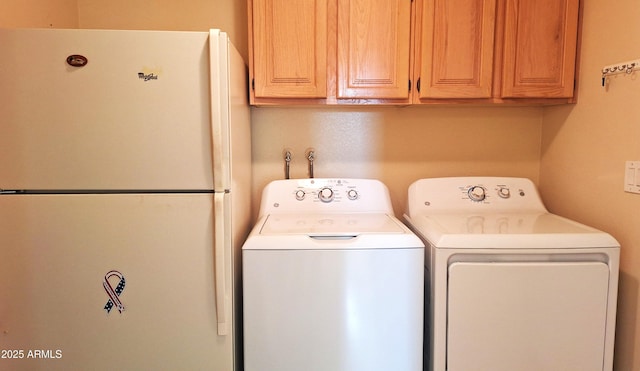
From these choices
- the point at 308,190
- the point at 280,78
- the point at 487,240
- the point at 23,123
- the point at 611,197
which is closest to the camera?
the point at 23,123

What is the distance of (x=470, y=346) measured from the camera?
129 cm

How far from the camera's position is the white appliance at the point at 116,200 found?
1.17 m

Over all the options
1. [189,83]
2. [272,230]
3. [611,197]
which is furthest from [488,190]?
[189,83]

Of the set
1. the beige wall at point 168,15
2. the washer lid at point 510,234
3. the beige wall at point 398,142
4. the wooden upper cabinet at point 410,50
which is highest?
the beige wall at point 168,15

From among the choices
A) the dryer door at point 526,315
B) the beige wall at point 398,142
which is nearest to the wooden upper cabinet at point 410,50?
the beige wall at point 398,142

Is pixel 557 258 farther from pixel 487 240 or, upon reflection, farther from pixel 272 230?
pixel 272 230

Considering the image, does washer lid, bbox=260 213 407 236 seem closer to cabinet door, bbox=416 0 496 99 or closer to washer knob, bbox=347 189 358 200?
washer knob, bbox=347 189 358 200

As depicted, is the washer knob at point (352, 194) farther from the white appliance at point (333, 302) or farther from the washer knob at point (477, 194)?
the washer knob at point (477, 194)

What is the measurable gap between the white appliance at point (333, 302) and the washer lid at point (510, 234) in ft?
0.51

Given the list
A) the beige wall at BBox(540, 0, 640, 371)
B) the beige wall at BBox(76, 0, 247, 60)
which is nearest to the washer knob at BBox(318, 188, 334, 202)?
the beige wall at BBox(76, 0, 247, 60)

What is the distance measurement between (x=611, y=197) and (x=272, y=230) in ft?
4.66

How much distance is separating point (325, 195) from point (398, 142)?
21.6 inches

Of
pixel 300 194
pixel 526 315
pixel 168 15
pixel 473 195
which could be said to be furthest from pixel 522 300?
pixel 168 15

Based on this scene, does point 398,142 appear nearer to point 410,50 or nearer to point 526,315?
point 410,50
